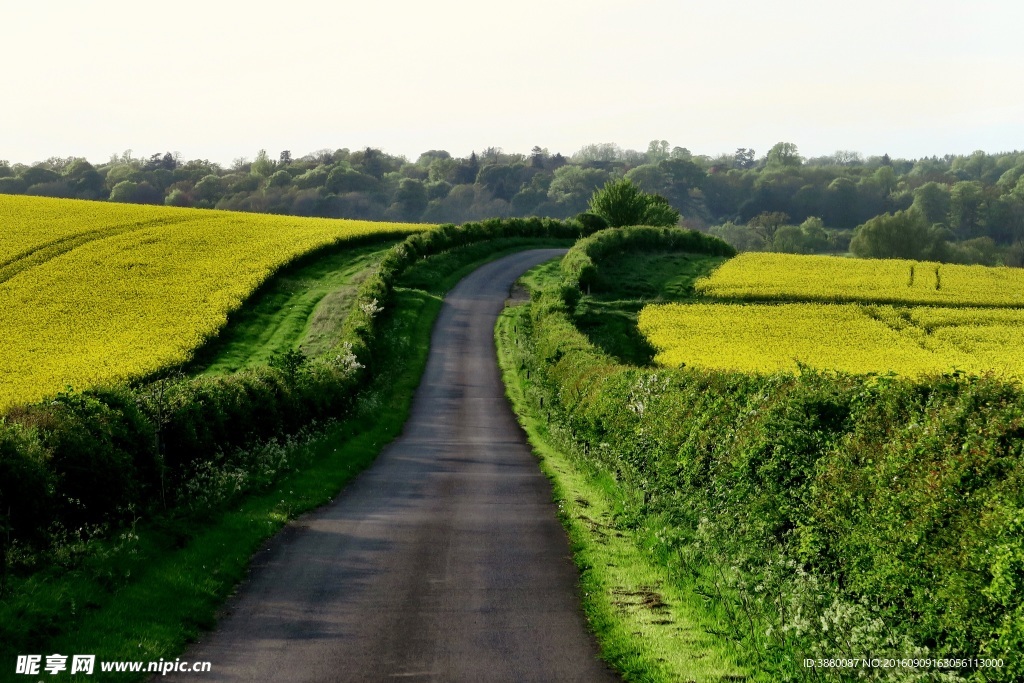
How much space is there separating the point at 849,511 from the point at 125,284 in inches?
2029

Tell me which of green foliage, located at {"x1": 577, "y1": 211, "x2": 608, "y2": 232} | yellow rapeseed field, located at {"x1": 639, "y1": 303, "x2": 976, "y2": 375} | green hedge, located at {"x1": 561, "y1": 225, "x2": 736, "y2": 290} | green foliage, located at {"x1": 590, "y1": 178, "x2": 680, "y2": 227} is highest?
green foliage, located at {"x1": 590, "y1": 178, "x2": 680, "y2": 227}

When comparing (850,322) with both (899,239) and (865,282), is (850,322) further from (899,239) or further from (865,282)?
(899,239)

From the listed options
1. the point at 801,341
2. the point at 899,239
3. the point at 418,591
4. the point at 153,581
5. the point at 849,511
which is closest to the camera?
the point at 849,511

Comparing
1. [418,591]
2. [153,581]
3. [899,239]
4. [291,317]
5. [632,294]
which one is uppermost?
[899,239]

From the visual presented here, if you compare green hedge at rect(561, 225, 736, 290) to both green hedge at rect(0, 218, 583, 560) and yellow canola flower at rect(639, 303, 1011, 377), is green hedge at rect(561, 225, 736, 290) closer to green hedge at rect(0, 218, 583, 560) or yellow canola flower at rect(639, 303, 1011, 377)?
yellow canola flower at rect(639, 303, 1011, 377)

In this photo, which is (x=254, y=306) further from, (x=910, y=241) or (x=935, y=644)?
(x=910, y=241)

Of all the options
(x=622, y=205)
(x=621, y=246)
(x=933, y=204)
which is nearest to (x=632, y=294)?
(x=621, y=246)

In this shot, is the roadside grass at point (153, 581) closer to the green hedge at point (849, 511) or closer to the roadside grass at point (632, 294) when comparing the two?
the green hedge at point (849, 511)

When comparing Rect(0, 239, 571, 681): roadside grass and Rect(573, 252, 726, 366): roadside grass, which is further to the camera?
Rect(573, 252, 726, 366): roadside grass

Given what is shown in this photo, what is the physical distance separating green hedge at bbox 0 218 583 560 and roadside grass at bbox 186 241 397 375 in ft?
41.5

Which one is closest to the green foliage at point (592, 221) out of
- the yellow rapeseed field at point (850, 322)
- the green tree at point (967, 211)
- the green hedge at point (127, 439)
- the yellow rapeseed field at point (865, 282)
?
the yellow rapeseed field at point (865, 282)

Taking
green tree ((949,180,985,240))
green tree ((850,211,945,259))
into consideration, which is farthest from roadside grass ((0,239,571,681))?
green tree ((949,180,985,240))

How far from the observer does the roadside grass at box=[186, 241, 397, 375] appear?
4406 cm

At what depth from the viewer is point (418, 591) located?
1457 cm
